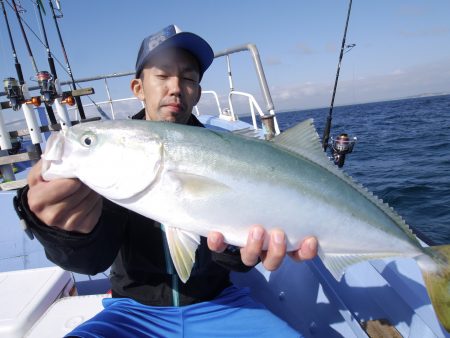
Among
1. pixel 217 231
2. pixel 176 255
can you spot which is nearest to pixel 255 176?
pixel 217 231

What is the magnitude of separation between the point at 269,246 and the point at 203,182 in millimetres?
578

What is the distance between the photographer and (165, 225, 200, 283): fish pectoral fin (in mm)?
1801

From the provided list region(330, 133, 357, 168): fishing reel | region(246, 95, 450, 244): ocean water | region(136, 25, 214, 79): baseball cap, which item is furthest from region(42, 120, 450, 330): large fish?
region(330, 133, 357, 168): fishing reel

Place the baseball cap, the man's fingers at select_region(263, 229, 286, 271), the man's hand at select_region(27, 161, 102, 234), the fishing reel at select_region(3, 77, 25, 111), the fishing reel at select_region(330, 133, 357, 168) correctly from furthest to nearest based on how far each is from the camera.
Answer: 1. the fishing reel at select_region(330, 133, 357, 168)
2. the fishing reel at select_region(3, 77, 25, 111)
3. the baseball cap
4. the man's fingers at select_region(263, 229, 286, 271)
5. the man's hand at select_region(27, 161, 102, 234)

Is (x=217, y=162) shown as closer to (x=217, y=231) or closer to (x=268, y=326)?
(x=217, y=231)

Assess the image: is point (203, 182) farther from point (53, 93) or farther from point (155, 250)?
point (53, 93)

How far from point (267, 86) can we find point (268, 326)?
3770mm

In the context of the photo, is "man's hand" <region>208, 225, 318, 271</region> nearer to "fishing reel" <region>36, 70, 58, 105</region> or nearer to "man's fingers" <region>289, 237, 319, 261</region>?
"man's fingers" <region>289, 237, 319, 261</region>

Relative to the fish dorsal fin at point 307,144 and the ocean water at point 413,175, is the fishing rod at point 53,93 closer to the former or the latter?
the fish dorsal fin at point 307,144

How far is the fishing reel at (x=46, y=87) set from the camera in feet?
18.2

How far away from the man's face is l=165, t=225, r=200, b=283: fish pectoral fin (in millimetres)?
1304

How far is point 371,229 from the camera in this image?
2033mm

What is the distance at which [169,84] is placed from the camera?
2.71 metres

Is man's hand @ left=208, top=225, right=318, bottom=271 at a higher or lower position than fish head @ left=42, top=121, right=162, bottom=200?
lower
